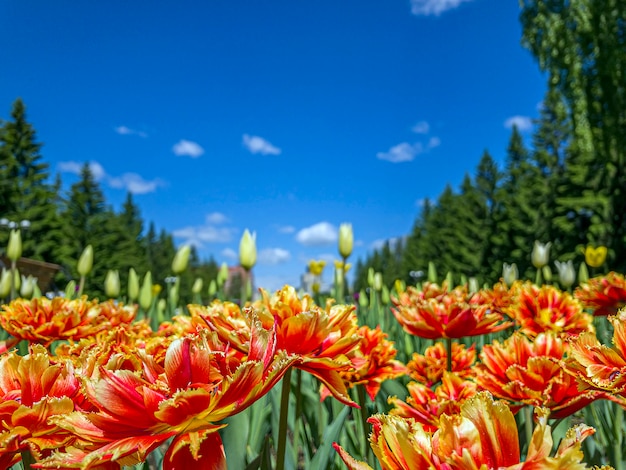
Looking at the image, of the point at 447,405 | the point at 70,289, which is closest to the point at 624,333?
the point at 447,405

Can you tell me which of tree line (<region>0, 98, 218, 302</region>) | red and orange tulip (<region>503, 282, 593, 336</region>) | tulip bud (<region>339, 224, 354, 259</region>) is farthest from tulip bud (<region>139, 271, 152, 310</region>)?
tree line (<region>0, 98, 218, 302</region>)

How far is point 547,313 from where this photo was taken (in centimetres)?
205

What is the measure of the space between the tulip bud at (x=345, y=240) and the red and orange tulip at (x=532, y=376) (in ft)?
4.16

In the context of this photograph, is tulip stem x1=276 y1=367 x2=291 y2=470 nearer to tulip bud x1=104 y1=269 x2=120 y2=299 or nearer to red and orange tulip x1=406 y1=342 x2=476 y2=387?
red and orange tulip x1=406 y1=342 x2=476 y2=387

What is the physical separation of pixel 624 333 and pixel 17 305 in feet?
5.66

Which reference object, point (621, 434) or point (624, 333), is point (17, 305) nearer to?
point (624, 333)

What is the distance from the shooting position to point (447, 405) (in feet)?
3.84

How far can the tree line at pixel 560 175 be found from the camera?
11570 mm

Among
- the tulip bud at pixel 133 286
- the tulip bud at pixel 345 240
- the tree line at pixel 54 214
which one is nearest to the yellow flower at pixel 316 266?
the tulip bud at pixel 133 286

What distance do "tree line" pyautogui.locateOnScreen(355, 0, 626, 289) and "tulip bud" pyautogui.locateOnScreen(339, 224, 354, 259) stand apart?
20.4 feet

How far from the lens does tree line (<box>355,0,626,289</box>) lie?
38.0 ft

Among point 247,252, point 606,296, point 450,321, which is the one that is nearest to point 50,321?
point 247,252

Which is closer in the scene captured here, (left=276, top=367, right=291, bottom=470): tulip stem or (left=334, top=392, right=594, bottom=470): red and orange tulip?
(left=334, top=392, right=594, bottom=470): red and orange tulip

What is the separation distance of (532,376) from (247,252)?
3.81ft
